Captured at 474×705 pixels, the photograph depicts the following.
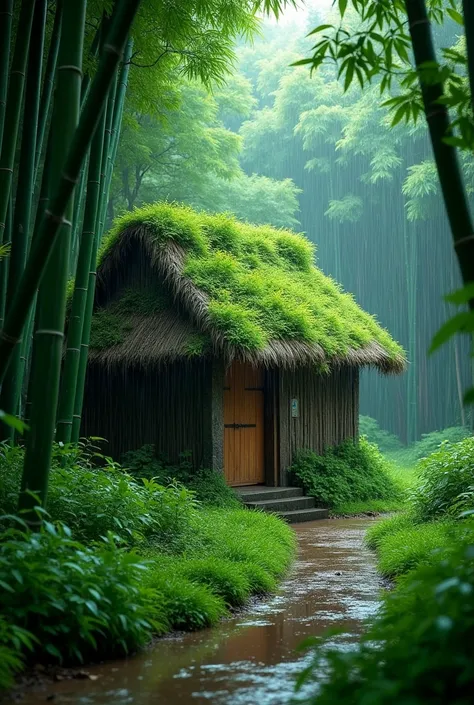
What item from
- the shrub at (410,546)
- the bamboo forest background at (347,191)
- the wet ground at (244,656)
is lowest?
the wet ground at (244,656)

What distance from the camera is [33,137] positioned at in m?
5.85

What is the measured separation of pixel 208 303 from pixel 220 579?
16.7ft

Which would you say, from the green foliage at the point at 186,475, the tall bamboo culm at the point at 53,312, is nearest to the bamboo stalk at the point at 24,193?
the tall bamboo culm at the point at 53,312

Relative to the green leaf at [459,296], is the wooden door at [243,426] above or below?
above

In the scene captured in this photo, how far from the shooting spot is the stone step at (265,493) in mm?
10053

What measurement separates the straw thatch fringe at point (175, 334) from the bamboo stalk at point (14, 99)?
4.65 metres

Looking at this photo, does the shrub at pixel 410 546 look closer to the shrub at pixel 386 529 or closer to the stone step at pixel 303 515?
the shrub at pixel 386 529

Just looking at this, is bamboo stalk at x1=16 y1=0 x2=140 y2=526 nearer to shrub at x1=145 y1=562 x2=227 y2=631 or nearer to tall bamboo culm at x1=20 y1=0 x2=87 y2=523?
tall bamboo culm at x1=20 y1=0 x2=87 y2=523

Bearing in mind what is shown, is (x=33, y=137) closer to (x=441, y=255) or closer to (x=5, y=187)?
(x=5, y=187)

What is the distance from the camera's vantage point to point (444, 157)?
306cm

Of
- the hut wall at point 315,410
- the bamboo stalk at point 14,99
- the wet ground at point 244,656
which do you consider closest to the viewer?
the wet ground at point 244,656

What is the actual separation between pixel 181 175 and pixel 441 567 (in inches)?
713

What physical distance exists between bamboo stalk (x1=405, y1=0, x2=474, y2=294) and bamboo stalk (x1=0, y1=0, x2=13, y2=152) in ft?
8.64

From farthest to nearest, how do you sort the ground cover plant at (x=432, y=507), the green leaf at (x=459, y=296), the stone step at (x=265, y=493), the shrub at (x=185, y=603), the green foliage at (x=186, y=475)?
1. the stone step at (x=265, y=493)
2. the green foliage at (x=186, y=475)
3. the ground cover plant at (x=432, y=507)
4. the shrub at (x=185, y=603)
5. the green leaf at (x=459, y=296)
